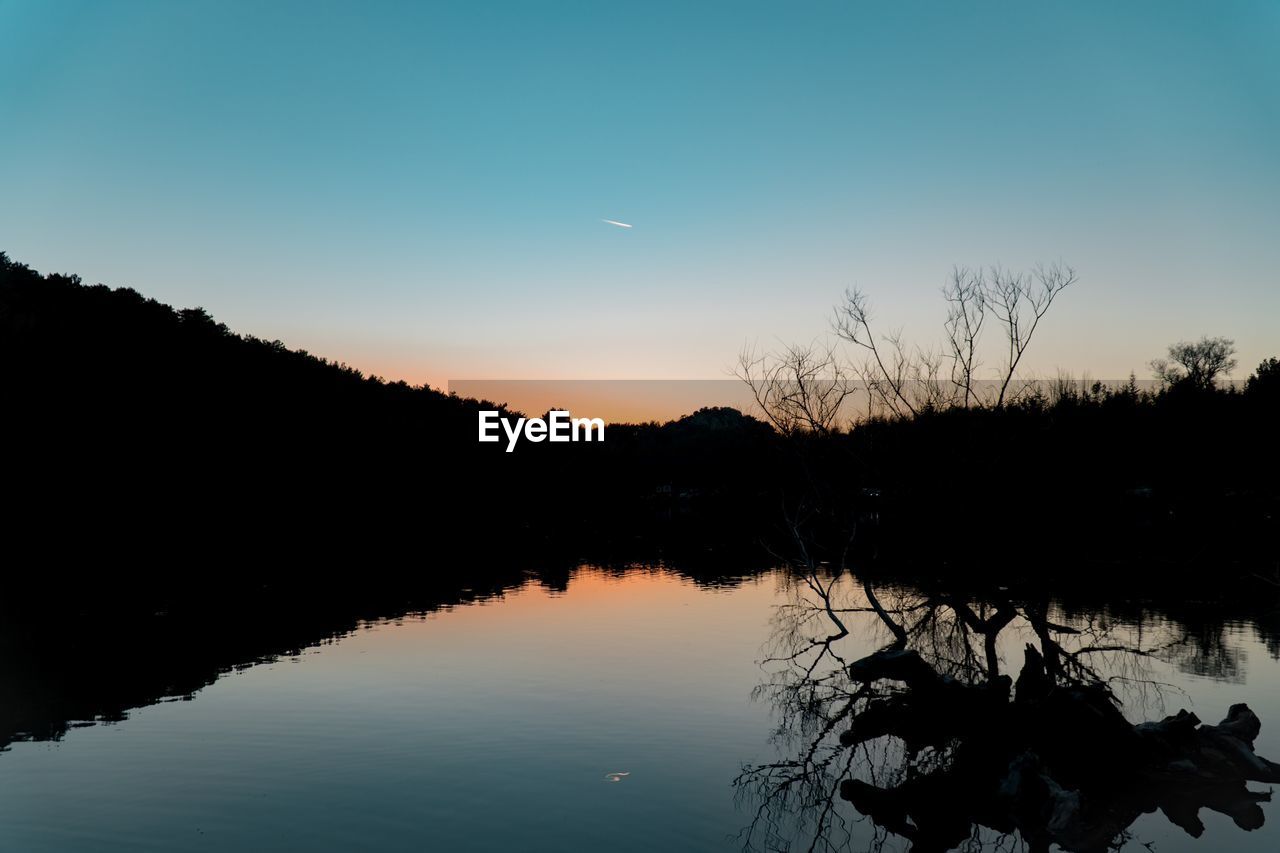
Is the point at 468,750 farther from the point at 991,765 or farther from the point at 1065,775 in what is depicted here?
the point at 1065,775

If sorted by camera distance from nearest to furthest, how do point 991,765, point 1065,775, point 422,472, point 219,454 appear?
point 1065,775 < point 991,765 < point 219,454 < point 422,472

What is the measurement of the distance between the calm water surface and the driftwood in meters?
0.78

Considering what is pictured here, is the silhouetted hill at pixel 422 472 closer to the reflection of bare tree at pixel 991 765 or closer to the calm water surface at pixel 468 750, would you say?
the reflection of bare tree at pixel 991 765

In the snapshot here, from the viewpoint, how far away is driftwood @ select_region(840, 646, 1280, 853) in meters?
18.7

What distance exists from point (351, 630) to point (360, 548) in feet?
139

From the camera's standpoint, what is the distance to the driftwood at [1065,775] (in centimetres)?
1869

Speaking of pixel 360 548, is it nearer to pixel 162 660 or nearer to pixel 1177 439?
pixel 162 660

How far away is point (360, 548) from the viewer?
8338 centimetres

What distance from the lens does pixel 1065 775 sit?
2084 centimetres

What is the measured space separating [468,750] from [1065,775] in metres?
14.6

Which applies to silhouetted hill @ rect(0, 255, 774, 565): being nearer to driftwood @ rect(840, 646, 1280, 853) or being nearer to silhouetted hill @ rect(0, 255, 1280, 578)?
silhouetted hill @ rect(0, 255, 1280, 578)

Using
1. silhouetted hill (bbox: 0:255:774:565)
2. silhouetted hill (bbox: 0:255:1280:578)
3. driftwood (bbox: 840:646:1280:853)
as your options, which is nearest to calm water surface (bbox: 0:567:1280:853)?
driftwood (bbox: 840:646:1280:853)

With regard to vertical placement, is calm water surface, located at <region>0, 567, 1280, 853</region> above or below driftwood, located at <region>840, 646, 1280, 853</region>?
below

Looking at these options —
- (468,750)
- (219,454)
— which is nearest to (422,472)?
(219,454)
